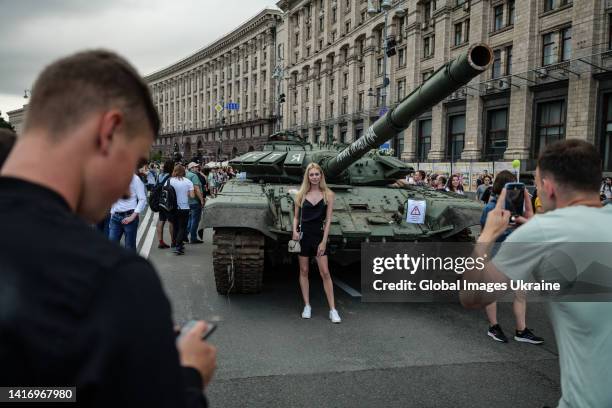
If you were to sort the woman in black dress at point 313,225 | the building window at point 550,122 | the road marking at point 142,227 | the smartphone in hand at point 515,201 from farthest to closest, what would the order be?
the building window at point 550,122
the road marking at point 142,227
the woman in black dress at point 313,225
the smartphone in hand at point 515,201

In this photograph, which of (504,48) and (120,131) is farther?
(504,48)

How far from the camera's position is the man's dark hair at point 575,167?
1961 millimetres

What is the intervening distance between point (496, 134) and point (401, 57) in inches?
451

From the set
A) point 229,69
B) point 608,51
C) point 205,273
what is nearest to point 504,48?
point 608,51

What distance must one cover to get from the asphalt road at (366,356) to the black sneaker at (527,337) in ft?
0.25

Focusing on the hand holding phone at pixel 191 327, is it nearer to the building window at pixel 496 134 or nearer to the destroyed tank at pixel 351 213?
the destroyed tank at pixel 351 213

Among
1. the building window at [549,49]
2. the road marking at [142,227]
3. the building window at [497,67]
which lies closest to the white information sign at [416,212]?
the road marking at [142,227]

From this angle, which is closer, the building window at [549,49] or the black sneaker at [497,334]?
the black sneaker at [497,334]

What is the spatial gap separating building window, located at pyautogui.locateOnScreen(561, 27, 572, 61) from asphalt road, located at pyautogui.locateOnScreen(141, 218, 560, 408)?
864 inches

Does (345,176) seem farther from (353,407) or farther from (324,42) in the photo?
(324,42)

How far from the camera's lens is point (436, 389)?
13.2ft

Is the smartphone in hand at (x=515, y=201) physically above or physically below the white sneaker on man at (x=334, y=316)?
above

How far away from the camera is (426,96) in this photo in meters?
5.71

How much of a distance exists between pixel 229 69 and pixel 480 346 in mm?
77386
